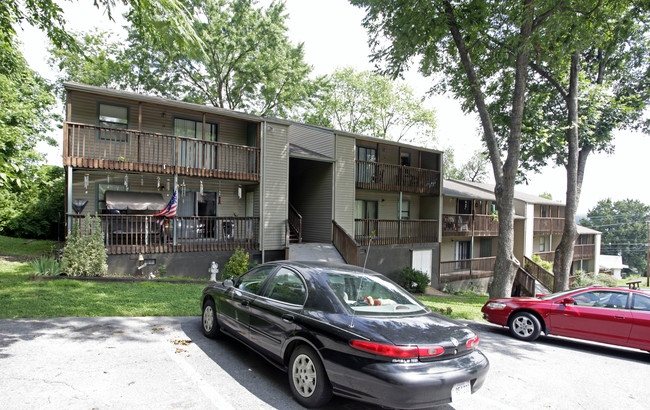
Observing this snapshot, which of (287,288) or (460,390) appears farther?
(287,288)

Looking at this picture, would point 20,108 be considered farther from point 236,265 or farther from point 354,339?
point 354,339

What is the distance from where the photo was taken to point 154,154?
12477mm

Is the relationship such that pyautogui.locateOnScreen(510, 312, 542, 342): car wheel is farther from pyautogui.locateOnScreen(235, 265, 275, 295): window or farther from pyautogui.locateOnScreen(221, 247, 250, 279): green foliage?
pyautogui.locateOnScreen(221, 247, 250, 279): green foliage

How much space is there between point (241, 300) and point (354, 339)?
213 cm

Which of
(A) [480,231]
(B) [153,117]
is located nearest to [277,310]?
(B) [153,117]

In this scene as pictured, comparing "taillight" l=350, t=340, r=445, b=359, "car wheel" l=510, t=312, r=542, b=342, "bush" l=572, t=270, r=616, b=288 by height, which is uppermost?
"taillight" l=350, t=340, r=445, b=359

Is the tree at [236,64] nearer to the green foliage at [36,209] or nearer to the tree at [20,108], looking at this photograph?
the tree at [20,108]

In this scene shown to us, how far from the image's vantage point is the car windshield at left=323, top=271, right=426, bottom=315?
4004 mm

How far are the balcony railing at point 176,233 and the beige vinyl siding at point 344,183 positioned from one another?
4073 millimetres

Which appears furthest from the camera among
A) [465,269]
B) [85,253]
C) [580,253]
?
[580,253]

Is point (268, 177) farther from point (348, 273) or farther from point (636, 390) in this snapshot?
point (636, 390)

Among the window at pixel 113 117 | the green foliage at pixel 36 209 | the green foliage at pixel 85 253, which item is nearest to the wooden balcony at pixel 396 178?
the window at pixel 113 117

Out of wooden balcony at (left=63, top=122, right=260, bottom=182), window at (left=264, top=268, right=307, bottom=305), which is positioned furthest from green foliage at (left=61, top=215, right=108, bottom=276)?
window at (left=264, top=268, right=307, bottom=305)

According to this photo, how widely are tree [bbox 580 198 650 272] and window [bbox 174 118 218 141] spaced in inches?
3929
